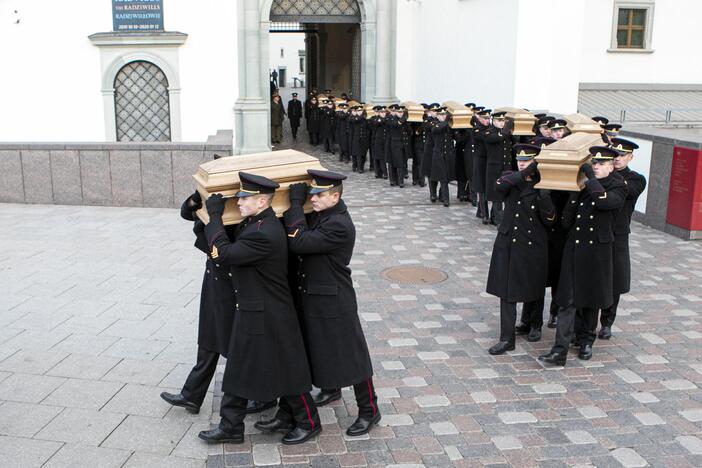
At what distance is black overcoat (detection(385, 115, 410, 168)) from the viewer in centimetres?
1568

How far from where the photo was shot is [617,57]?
23062 millimetres

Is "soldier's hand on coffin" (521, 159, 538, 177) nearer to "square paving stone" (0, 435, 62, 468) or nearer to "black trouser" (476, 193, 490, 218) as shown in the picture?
"square paving stone" (0, 435, 62, 468)

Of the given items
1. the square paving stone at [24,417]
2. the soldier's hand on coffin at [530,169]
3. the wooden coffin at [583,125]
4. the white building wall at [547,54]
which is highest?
the white building wall at [547,54]

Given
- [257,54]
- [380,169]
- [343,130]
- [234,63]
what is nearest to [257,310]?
[380,169]

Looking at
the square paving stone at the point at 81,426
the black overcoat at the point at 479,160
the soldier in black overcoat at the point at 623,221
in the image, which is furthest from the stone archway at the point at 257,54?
the square paving stone at the point at 81,426

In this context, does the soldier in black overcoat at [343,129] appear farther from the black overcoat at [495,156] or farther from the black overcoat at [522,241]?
the black overcoat at [522,241]

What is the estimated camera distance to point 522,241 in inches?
256

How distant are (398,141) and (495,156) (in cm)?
423

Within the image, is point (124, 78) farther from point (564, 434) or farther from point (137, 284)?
point (564, 434)

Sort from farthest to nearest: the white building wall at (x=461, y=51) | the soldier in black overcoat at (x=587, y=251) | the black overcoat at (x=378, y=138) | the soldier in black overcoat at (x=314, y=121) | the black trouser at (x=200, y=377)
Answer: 1. the soldier in black overcoat at (x=314, y=121)
2. the white building wall at (x=461, y=51)
3. the black overcoat at (x=378, y=138)
4. the soldier in black overcoat at (x=587, y=251)
5. the black trouser at (x=200, y=377)

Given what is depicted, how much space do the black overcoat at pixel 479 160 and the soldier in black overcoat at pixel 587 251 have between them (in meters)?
A: 5.74

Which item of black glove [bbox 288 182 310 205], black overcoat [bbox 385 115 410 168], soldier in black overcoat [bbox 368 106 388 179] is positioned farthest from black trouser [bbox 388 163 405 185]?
black glove [bbox 288 182 310 205]

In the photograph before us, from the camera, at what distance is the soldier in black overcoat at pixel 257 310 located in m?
4.65

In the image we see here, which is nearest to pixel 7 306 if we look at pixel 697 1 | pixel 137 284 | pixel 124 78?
pixel 137 284
